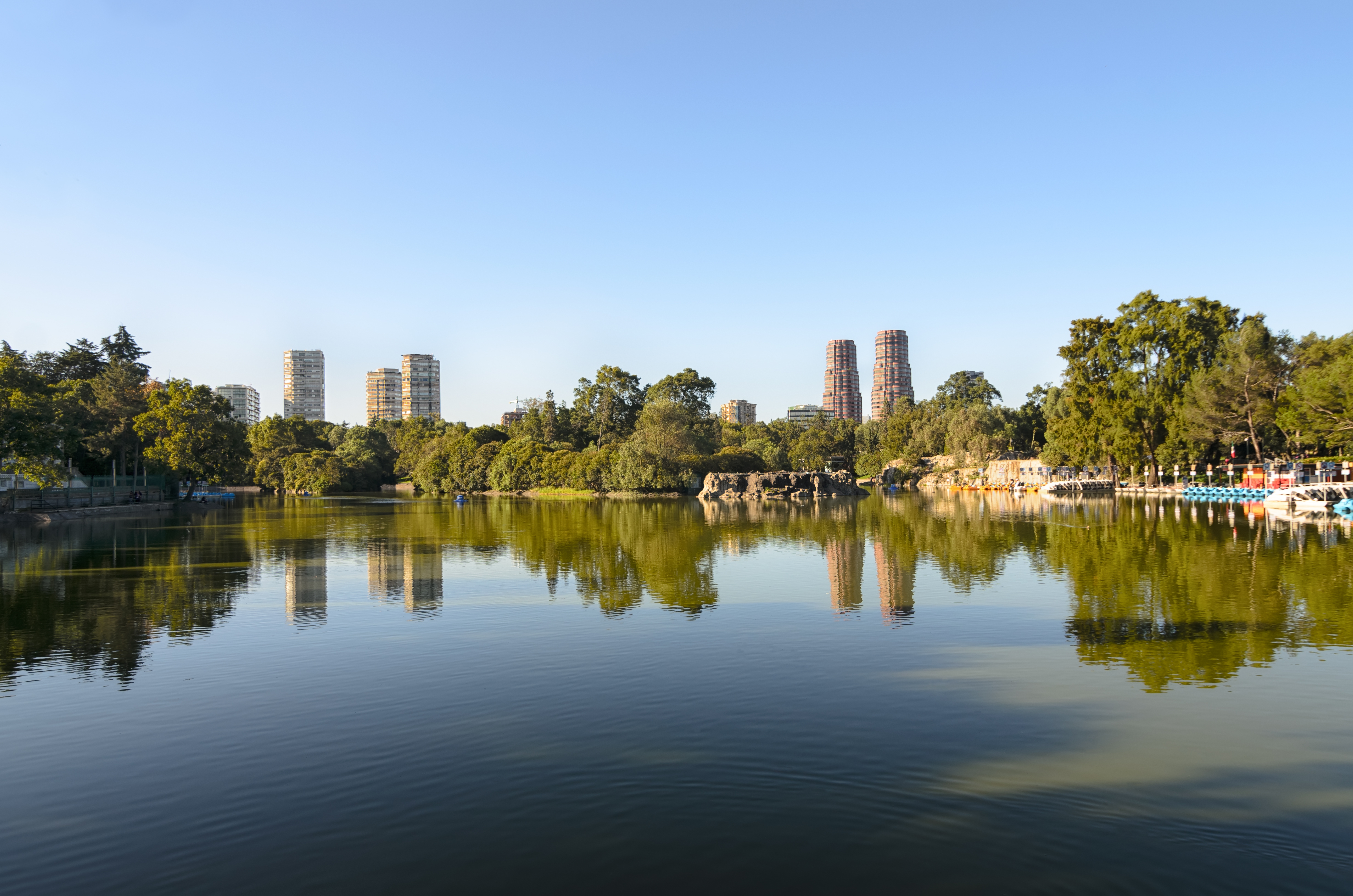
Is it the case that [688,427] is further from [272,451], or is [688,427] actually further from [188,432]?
[272,451]

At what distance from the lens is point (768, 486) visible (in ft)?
310

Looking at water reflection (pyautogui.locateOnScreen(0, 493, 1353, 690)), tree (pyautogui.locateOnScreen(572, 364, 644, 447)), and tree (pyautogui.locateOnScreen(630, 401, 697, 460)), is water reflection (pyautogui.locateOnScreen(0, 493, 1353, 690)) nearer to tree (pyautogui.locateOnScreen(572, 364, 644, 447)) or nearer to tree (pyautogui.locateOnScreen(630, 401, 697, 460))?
tree (pyautogui.locateOnScreen(630, 401, 697, 460))

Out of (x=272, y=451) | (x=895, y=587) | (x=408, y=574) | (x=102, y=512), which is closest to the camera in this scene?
(x=895, y=587)

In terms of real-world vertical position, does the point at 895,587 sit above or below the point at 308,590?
below

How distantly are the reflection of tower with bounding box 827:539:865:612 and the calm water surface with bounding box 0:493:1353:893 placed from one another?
1.12 ft

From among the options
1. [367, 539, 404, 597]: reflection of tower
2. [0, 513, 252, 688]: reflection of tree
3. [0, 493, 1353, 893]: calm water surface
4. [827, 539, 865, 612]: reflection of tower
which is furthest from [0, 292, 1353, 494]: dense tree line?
[0, 493, 1353, 893]: calm water surface

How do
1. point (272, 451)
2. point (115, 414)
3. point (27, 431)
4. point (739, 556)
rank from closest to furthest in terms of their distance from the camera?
point (739, 556)
point (27, 431)
point (115, 414)
point (272, 451)

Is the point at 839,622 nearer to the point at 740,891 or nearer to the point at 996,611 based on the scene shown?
the point at 996,611

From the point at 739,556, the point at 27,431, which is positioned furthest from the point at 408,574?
the point at 27,431

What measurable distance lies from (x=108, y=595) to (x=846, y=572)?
73.6 feet

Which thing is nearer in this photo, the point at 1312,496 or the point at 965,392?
the point at 1312,496

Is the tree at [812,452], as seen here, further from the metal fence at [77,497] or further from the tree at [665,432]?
the metal fence at [77,497]

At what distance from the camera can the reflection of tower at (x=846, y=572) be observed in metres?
22.0

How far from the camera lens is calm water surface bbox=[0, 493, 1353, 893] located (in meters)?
7.78
